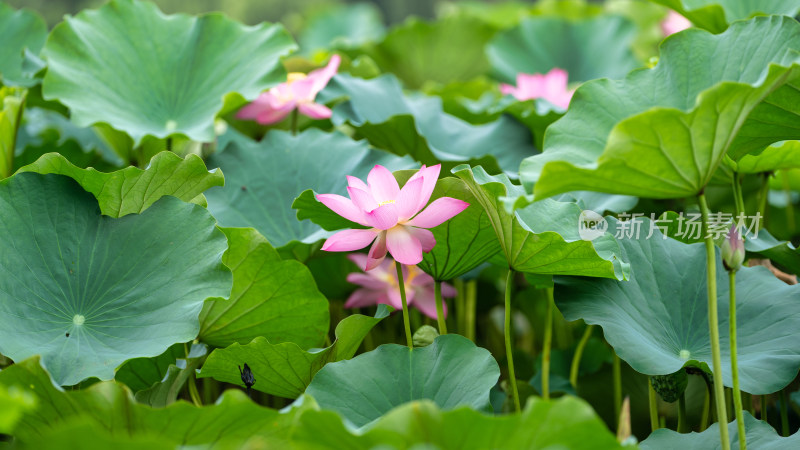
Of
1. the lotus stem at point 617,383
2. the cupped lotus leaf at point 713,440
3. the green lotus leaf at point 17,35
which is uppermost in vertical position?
the green lotus leaf at point 17,35

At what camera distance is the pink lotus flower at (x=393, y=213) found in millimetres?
759

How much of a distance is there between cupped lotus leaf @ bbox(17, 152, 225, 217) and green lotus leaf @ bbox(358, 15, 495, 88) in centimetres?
108

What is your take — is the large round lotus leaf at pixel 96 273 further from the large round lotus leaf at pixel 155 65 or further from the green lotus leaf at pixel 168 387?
the large round lotus leaf at pixel 155 65

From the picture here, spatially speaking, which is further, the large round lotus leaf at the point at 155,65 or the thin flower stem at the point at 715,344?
the large round lotus leaf at the point at 155,65

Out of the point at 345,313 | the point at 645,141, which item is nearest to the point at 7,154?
the point at 345,313

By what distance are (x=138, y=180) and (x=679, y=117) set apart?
1.77ft

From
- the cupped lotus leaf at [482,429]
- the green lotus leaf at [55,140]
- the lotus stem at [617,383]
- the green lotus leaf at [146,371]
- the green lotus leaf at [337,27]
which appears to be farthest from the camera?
the green lotus leaf at [337,27]

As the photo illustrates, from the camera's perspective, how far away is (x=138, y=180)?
2.66ft

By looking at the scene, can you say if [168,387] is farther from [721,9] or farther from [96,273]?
[721,9]

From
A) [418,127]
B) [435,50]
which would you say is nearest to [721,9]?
[418,127]

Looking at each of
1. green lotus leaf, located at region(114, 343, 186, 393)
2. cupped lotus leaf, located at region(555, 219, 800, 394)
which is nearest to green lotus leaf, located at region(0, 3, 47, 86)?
green lotus leaf, located at region(114, 343, 186, 393)

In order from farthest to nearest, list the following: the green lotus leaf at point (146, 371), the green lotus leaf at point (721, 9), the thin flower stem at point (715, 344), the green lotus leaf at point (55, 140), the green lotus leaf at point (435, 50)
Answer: the green lotus leaf at point (435, 50) → the green lotus leaf at point (55, 140) → the green lotus leaf at point (721, 9) → the green lotus leaf at point (146, 371) → the thin flower stem at point (715, 344)

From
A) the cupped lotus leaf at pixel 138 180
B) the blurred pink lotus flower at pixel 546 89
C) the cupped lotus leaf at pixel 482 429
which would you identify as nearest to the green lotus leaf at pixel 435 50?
the blurred pink lotus flower at pixel 546 89

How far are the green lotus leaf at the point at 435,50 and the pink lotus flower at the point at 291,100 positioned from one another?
0.71m
